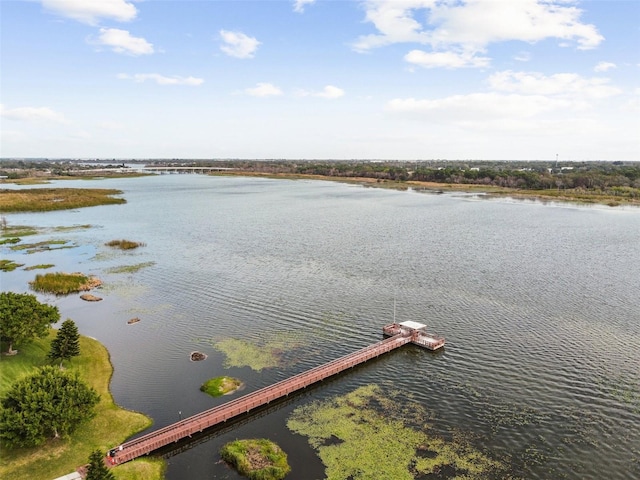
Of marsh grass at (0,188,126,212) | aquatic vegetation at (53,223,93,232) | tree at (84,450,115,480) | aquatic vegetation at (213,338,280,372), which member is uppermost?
marsh grass at (0,188,126,212)

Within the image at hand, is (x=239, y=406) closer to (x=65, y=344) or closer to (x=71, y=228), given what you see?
(x=65, y=344)

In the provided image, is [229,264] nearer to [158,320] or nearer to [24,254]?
[158,320]

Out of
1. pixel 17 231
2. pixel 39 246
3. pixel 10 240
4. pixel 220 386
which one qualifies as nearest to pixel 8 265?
pixel 39 246

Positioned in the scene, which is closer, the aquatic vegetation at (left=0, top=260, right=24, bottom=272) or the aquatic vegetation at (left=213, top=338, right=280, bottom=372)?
the aquatic vegetation at (left=213, top=338, right=280, bottom=372)

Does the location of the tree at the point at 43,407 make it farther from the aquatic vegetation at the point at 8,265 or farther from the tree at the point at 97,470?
the aquatic vegetation at the point at 8,265

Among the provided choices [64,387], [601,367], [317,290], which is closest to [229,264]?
[317,290]

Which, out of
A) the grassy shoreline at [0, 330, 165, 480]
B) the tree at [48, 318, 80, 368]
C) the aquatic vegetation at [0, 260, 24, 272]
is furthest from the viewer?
the aquatic vegetation at [0, 260, 24, 272]

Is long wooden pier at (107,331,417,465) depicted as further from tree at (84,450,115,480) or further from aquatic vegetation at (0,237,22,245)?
aquatic vegetation at (0,237,22,245)

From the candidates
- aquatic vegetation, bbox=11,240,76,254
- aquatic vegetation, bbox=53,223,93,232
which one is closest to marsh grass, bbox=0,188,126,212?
aquatic vegetation, bbox=53,223,93,232
